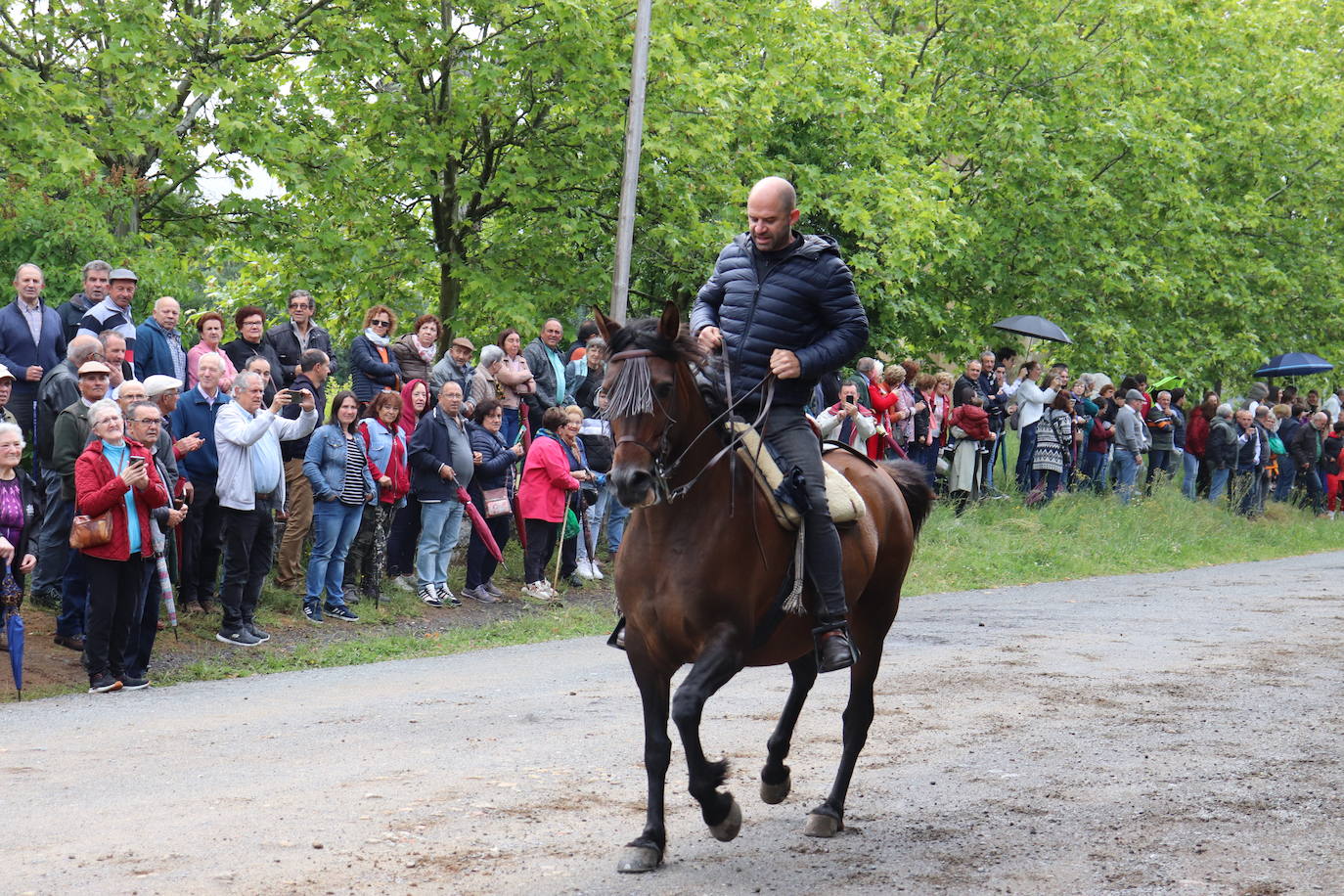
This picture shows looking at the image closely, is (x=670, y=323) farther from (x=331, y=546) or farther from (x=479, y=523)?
(x=479, y=523)

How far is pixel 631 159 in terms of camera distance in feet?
59.7

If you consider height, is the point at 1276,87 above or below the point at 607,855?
above

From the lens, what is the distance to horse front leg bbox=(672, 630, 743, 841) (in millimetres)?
6094

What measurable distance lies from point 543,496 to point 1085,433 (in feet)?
43.1

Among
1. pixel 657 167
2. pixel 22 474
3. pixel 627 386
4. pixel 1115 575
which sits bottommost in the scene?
pixel 1115 575

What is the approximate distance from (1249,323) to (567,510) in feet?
73.0

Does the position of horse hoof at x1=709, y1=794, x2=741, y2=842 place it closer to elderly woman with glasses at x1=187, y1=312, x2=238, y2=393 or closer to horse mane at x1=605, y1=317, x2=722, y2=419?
horse mane at x1=605, y1=317, x2=722, y2=419

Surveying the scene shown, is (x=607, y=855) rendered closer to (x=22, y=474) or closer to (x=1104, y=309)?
(x=22, y=474)

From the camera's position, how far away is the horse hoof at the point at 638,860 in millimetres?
6059

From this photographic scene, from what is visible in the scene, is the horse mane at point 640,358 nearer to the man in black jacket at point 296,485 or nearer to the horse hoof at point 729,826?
the horse hoof at point 729,826

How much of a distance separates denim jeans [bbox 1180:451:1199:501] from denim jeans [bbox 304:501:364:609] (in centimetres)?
1976

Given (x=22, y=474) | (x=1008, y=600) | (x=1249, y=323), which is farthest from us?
(x=1249, y=323)

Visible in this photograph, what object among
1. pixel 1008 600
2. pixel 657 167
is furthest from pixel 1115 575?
pixel 657 167

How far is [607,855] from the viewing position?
6289mm
